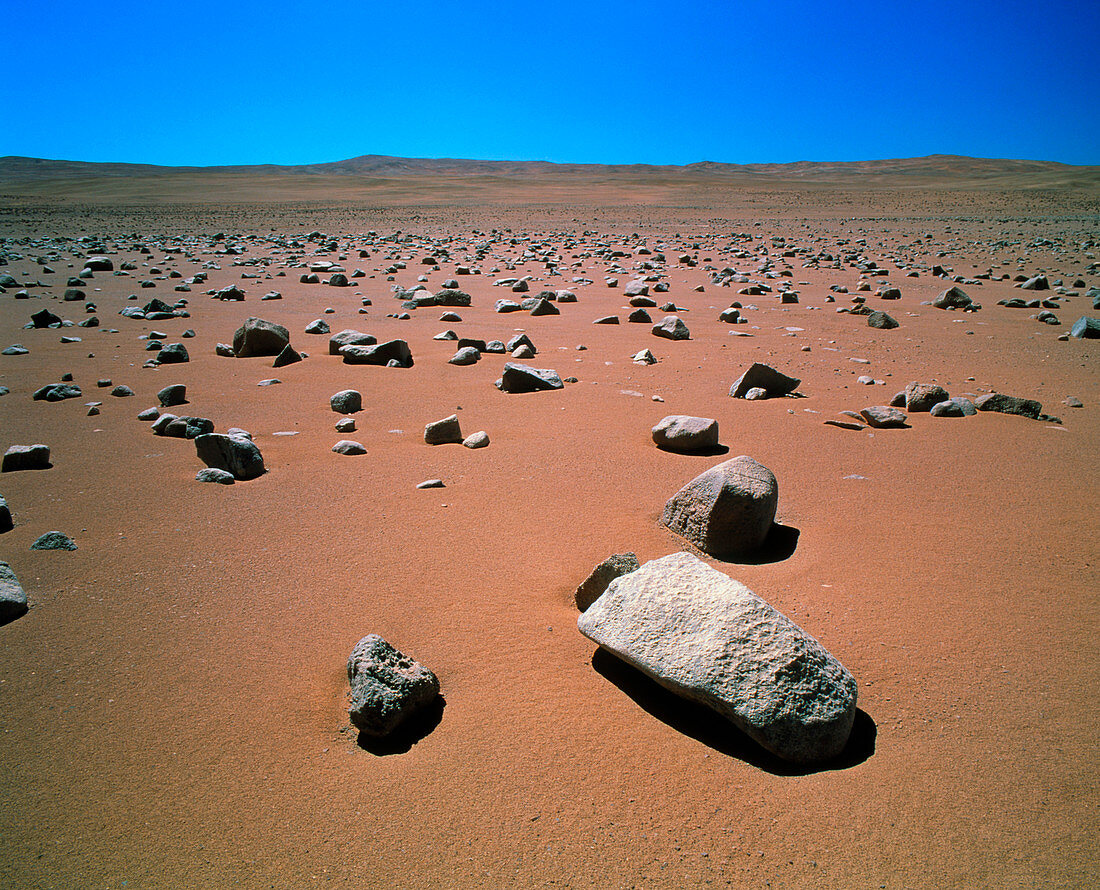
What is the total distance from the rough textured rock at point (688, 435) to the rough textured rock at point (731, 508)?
0.87 meters

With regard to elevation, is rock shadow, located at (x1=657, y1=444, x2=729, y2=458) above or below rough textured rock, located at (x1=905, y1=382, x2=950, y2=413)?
below

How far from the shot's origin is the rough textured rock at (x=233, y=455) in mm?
3111

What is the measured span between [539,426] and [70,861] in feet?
9.51

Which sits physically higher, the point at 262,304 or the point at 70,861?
the point at 262,304

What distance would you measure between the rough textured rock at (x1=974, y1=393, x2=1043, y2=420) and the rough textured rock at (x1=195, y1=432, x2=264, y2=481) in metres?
4.22

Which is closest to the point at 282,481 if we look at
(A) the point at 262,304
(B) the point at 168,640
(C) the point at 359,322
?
(B) the point at 168,640

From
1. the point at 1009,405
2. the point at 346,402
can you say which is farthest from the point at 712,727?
the point at 1009,405

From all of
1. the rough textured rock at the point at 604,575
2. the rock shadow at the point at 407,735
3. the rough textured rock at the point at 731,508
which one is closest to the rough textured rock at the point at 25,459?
the rock shadow at the point at 407,735

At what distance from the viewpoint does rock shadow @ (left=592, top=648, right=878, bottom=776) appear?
162cm

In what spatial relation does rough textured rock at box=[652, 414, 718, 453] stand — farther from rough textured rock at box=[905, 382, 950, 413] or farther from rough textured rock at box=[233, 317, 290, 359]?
rough textured rock at box=[233, 317, 290, 359]

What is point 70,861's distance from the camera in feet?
4.46

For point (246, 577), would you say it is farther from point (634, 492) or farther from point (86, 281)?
point (86, 281)

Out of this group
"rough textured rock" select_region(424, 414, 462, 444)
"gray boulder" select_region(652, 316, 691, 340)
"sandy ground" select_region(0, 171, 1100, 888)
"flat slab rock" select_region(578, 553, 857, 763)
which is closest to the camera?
"sandy ground" select_region(0, 171, 1100, 888)

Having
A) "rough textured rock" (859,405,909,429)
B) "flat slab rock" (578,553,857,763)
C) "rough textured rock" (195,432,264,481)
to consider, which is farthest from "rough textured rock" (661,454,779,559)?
"rough textured rock" (195,432,264,481)
